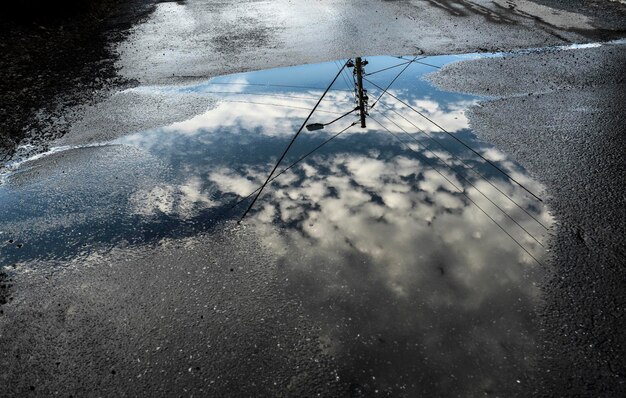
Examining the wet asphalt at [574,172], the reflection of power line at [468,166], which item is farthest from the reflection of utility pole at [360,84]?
the wet asphalt at [574,172]

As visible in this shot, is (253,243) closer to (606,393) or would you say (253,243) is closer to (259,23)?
(606,393)

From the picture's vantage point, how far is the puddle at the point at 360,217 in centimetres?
305

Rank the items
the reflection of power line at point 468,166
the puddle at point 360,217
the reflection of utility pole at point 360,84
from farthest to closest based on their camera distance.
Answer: the reflection of utility pole at point 360,84 < the reflection of power line at point 468,166 < the puddle at point 360,217

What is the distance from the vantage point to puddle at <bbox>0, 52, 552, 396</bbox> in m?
3.05

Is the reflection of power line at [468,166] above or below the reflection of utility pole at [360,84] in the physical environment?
below

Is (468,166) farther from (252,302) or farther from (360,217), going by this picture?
(252,302)

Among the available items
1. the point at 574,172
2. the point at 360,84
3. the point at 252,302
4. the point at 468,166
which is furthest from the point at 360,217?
the point at 360,84

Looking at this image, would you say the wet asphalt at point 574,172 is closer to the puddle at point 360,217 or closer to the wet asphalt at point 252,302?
the wet asphalt at point 252,302

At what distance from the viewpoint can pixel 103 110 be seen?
698 centimetres

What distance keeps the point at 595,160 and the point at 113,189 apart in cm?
566

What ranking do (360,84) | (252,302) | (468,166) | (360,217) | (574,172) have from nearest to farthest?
(252,302) → (360,217) → (574,172) → (468,166) → (360,84)

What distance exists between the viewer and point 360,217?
4.40m

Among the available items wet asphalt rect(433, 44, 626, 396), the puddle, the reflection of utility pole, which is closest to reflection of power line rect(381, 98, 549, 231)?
the puddle

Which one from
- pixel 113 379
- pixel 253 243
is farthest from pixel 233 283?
pixel 113 379
